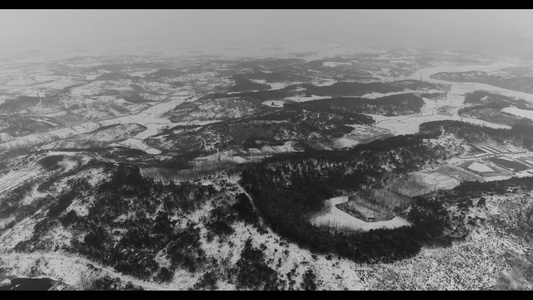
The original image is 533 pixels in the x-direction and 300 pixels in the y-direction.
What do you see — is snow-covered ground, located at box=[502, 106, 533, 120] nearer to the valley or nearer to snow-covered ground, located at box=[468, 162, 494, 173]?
the valley

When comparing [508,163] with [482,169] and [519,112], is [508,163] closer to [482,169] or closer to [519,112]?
[482,169]

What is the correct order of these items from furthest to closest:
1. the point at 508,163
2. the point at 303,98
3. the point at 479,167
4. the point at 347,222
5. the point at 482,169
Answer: the point at 303,98, the point at 508,163, the point at 479,167, the point at 482,169, the point at 347,222

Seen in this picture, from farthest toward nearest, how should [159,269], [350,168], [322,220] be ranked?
[350,168] → [322,220] → [159,269]

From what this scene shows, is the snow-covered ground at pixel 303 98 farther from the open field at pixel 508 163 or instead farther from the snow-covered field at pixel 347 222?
the snow-covered field at pixel 347 222

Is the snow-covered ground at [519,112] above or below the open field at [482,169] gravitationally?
above

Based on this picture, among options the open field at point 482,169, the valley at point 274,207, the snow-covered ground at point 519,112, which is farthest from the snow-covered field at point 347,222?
the snow-covered ground at point 519,112

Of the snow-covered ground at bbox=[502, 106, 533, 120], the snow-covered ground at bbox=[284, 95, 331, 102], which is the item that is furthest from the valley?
the snow-covered ground at bbox=[284, 95, 331, 102]

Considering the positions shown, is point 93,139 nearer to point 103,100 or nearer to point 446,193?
point 103,100

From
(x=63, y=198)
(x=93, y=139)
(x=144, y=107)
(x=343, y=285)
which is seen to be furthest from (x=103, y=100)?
(x=343, y=285)

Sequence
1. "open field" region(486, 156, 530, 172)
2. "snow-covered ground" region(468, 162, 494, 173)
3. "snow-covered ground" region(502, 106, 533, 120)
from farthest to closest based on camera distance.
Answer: "snow-covered ground" region(502, 106, 533, 120) → "open field" region(486, 156, 530, 172) → "snow-covered ground" region(468, 162, 494, 173)

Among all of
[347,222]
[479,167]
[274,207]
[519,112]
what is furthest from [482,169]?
[519,112]

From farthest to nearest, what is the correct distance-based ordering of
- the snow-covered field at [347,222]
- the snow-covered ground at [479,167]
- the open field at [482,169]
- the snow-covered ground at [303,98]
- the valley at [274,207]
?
the snow-covered ground at [303,98] → the snow-covered ground at [479,167] → the open field at [482,169] → the snow-covered field at [347,222] → the valley at [274,207]
